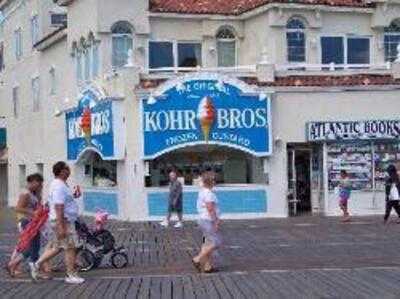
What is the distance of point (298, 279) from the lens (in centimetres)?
1463

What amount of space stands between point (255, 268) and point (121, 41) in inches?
777

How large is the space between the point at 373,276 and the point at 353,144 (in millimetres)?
17077

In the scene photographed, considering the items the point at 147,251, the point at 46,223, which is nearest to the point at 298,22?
the point at 147,251

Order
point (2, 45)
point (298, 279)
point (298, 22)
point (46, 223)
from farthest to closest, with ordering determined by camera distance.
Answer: point (2, 45) → point (298, 22) → point (46, 223) → point (298, 279)

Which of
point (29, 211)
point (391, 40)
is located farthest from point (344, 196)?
point (29, 211)

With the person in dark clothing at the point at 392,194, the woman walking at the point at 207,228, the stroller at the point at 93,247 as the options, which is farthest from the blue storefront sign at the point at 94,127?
the woman walking at the point at 207,228

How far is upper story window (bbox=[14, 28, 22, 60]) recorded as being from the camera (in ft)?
158

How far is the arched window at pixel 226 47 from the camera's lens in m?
36.5

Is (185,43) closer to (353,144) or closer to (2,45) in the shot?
(353,144)

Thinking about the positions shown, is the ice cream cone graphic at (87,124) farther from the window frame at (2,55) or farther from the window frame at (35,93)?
the window frame at (2,55)

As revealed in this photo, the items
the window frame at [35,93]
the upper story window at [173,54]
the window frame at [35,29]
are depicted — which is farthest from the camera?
the window frame at [35,93]

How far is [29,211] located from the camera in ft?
52.0

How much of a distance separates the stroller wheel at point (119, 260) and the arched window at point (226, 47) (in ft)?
66.2

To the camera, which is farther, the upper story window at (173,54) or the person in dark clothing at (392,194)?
the upper story window at (173,54)
